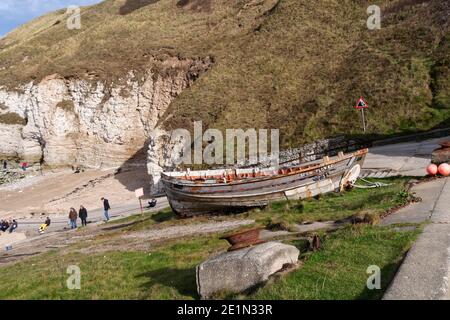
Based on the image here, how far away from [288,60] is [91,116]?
29.1 m

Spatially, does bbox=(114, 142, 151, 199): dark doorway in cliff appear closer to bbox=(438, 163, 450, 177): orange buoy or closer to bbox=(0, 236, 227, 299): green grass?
bbox=(0, 236, 227, 299): green grass

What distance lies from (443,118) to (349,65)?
1470 cm

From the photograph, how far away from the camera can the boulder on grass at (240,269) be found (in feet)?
27.4

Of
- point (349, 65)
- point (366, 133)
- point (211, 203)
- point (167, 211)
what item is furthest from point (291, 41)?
point (211, 203)

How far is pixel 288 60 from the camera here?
49.7 meters

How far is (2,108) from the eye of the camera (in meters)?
67.4

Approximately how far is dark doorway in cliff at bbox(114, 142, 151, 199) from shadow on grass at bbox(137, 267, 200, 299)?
2961 cm

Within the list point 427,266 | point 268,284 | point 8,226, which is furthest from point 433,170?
point 8,226

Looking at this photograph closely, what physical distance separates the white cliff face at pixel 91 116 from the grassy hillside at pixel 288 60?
232cm

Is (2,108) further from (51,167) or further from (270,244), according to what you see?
(270,244)

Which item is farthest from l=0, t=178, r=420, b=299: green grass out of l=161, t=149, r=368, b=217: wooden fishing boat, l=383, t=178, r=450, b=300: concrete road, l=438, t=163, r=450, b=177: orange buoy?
l=438, t=163, r=450, b=177: orange buoy

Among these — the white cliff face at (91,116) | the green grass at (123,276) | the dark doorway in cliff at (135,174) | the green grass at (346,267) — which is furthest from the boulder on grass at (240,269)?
the white cliff face at (91,116)

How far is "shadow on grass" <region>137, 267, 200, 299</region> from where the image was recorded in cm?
976

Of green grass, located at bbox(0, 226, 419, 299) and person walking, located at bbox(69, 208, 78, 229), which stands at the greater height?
green grass, located at bbox(0, 226, 419, 299)
